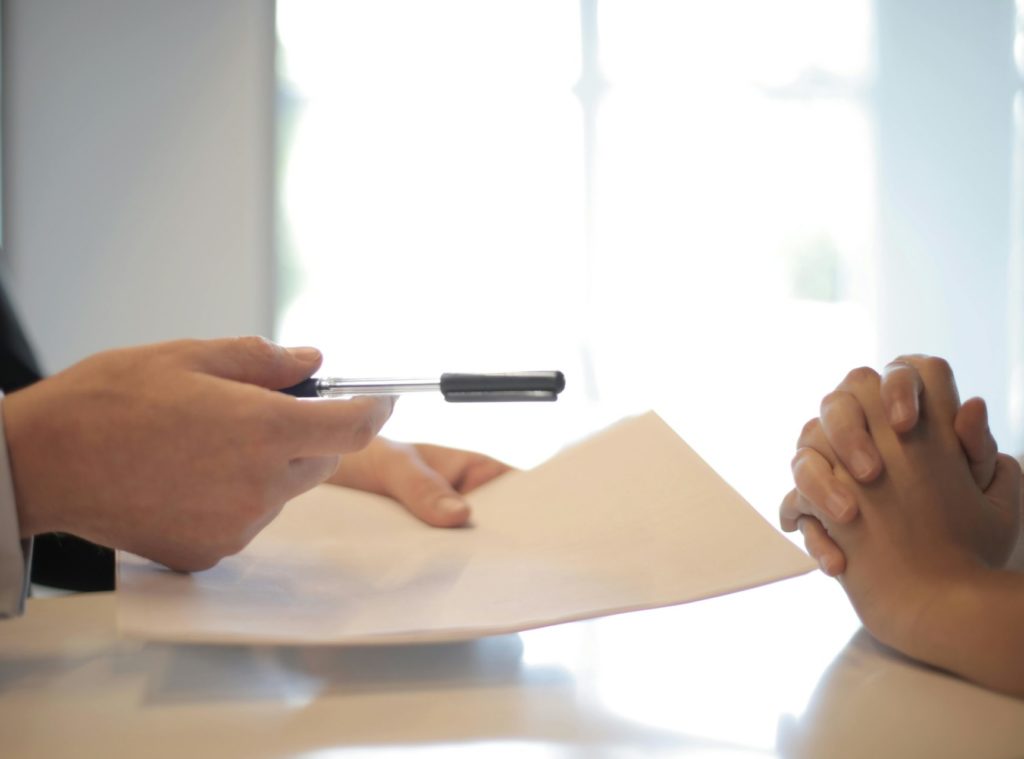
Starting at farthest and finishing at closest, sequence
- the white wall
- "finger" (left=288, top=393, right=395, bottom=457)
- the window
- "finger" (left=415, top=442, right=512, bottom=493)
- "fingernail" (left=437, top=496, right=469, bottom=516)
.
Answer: the window → the white wall → "finger" (left=415, top=442, right=512, bottom=493) → "fingernail" (left=437, top=496, right=469, bottom=516) → "finger" (left=288, top=393, right=395, bottom=457)

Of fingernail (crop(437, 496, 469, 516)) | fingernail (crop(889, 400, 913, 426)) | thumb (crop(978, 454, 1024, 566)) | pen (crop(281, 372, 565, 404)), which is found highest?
pen (crop(281, 372, 565, 404))

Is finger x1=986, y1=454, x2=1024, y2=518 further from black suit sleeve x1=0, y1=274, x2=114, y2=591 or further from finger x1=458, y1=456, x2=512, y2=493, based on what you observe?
black suit sleeve x1=0, y1=274, x2=114, y2=591

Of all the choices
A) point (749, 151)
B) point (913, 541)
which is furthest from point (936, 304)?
point (913, 541)

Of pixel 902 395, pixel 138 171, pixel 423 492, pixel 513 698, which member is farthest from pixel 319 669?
pixel 138 171

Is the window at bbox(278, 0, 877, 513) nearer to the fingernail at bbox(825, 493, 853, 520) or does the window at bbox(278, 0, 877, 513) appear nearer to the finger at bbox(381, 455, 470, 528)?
the finger at bbox(381, 455, 470, 528)

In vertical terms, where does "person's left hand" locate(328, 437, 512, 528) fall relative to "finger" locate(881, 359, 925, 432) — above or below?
below

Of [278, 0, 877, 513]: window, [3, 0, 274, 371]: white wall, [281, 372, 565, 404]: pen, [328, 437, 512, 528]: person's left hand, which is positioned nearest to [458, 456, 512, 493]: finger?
[328, 437, 512, 528]: person's left hand

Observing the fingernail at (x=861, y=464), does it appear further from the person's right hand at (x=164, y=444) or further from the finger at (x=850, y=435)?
the person's right hand at (x=164, y=444)

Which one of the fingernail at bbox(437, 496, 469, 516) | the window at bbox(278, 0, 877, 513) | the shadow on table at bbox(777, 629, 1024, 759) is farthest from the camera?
the window at bbox(278, 0, 877, 513)

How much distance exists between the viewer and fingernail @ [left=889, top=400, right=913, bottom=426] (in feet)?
1.38

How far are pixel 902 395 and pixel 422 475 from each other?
30 cm

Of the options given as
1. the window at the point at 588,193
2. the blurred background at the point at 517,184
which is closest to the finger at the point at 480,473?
the blurred background at the point at 517,184

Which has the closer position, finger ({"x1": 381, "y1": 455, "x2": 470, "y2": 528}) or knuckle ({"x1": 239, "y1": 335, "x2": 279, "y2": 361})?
knuckle ({"x1": 239, "y1": 335, "x2": 279, "y2": 361})

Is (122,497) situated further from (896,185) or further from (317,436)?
(896,185)
